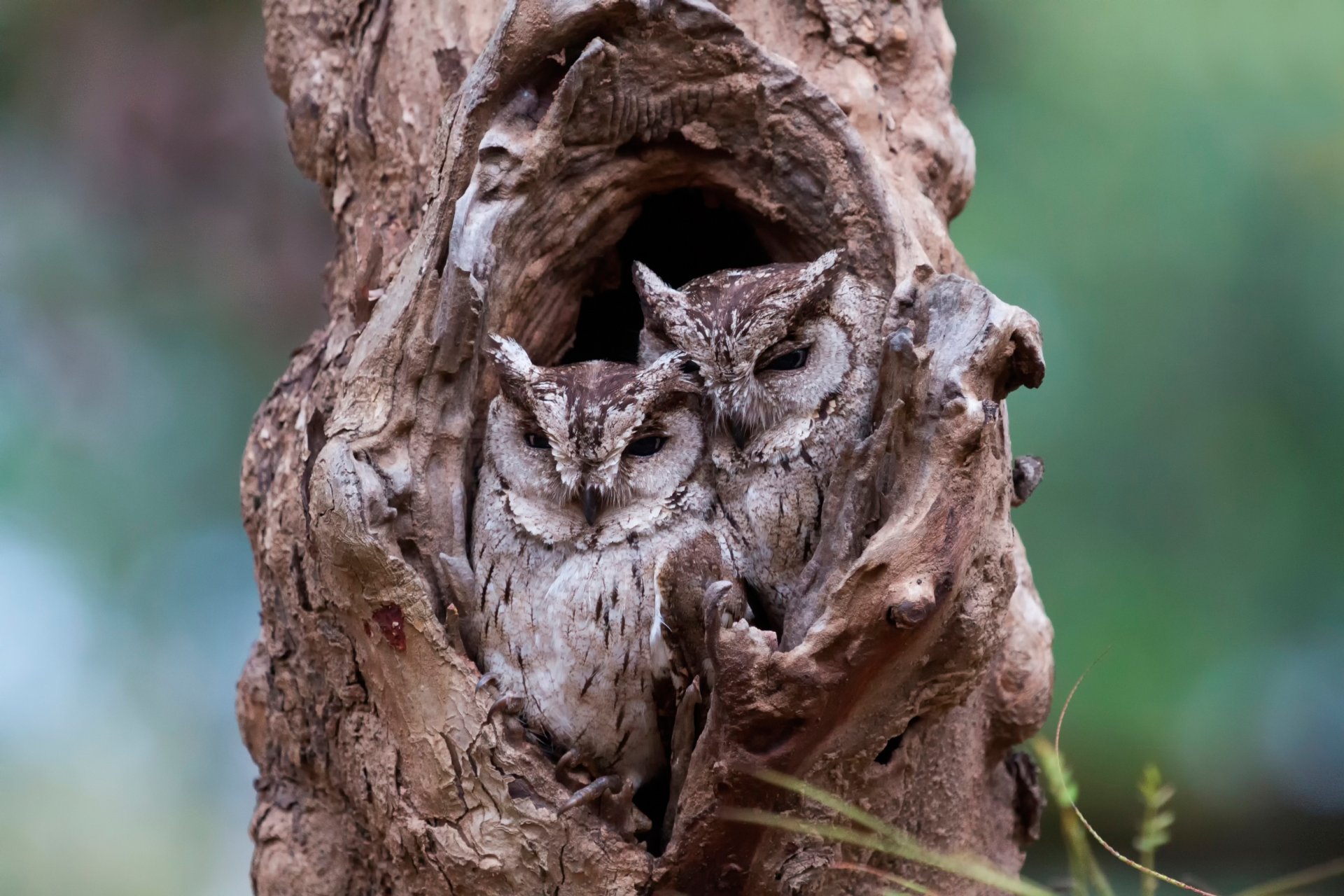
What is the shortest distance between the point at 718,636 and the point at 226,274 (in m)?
3.27

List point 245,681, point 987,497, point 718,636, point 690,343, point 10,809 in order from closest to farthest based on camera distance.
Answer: point 718,636 → point 987,497 → point 690,343 → point 245,681 → point 10,809

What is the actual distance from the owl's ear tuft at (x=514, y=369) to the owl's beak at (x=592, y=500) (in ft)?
0.60

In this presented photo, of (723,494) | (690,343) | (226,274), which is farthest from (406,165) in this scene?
(226,274)

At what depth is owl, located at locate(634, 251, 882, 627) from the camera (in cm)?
195

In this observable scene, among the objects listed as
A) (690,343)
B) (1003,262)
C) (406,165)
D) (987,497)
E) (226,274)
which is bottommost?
(987,497)

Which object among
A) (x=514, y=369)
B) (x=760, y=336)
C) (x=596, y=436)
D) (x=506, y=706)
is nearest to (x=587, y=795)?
(x=506, y=706)

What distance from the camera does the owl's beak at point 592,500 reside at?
74.6 inches

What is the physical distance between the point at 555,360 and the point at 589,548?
1.66 feet

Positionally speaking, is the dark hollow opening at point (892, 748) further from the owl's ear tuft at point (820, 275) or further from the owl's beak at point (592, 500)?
the owl's ear tuft at point (820, 275)

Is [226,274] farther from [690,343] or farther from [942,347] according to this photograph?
[942,347]

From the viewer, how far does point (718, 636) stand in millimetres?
1548

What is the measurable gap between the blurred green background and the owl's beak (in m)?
2.27

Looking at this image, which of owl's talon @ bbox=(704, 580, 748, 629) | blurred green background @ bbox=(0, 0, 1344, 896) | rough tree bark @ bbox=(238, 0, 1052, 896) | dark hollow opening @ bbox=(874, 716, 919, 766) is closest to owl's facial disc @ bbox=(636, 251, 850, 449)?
rough tree bark @ bbox=(238, 0, 1052, 896)

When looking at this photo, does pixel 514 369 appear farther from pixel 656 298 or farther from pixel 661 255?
pixel 661 255
